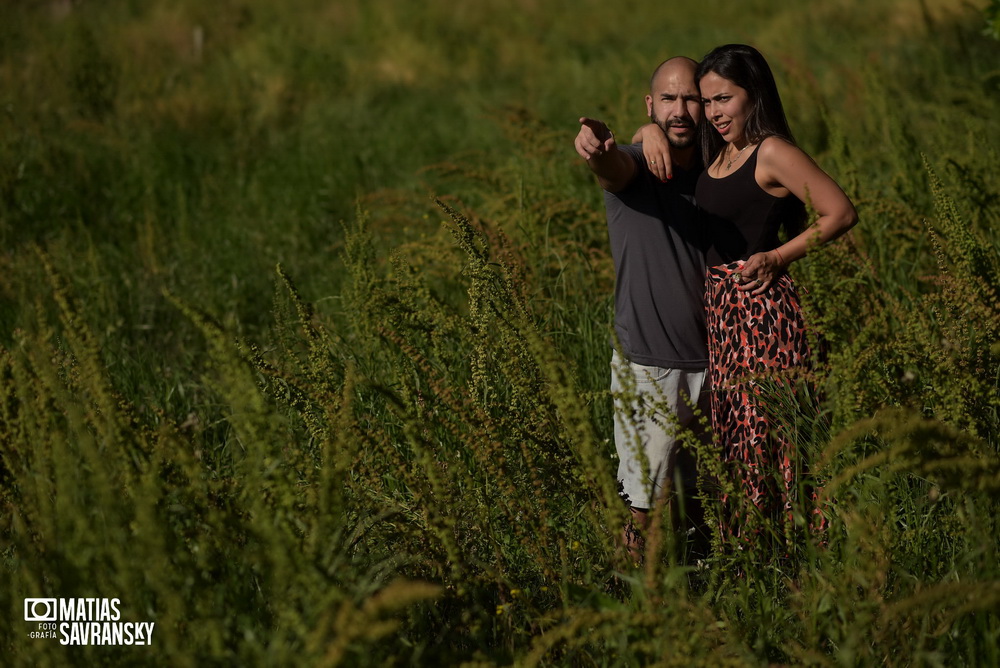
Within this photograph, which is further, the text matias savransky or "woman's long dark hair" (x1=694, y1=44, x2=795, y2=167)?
"woman's long dark hair" (x1=694, y1=44, x2=795, y2=167)

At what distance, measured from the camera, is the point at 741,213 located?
2420 millimetres

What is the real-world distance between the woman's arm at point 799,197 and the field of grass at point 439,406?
0.71 ft

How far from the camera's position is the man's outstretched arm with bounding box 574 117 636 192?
2287mm

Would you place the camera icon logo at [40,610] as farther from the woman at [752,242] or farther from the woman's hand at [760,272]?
the woman's hand at [760,272]

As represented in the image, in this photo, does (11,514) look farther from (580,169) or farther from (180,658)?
(580,169)

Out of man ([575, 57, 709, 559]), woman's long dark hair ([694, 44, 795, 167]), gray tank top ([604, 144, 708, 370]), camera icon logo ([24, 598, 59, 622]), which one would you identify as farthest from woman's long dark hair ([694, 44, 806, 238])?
camera icon logo ([24, 598, 59, 622])

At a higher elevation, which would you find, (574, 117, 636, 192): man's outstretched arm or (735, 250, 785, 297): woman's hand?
(574, 117, 636, 192): man's outstretched arm

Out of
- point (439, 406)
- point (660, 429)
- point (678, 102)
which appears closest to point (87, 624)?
point (439, 406)

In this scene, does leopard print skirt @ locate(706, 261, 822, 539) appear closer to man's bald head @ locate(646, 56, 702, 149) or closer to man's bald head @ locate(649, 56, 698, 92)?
man's bald head @ locate(646, 56, 702, 149)

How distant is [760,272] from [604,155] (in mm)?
515

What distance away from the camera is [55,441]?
1.56 m

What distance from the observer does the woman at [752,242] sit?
229 cm

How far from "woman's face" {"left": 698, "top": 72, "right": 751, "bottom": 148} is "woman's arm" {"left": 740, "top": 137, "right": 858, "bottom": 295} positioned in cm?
11

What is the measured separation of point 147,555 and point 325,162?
5187mm
